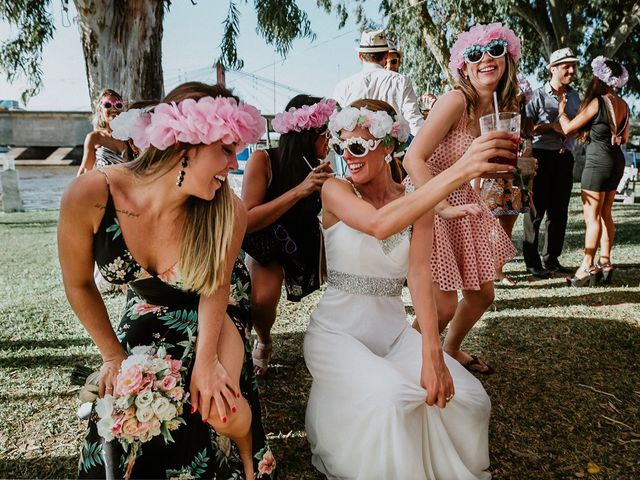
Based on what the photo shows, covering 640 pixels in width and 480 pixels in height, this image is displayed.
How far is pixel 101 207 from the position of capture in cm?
186

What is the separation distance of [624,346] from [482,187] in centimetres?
165

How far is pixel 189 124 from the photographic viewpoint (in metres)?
1.76

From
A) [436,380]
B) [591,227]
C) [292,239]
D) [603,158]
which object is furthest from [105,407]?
[603,158]

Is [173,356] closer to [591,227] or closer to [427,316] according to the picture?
[427,316]

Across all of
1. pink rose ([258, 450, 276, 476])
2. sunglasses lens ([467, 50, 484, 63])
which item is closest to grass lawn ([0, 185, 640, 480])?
pink rose ([258, 450, 276, 476])

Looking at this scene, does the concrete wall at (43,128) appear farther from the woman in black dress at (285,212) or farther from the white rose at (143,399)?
the white rose at (143,399)

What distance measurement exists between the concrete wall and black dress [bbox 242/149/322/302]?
48687 millimetres

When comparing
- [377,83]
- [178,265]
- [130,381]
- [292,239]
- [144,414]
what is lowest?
[144,414]

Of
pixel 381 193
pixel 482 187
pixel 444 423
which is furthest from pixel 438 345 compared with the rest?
pixel 482 187

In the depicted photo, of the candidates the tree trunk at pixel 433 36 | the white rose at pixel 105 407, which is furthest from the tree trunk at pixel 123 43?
the tree trunk at pixel 433 36

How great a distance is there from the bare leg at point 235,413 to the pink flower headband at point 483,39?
204 cm

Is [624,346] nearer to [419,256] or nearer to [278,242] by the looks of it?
[419,256]

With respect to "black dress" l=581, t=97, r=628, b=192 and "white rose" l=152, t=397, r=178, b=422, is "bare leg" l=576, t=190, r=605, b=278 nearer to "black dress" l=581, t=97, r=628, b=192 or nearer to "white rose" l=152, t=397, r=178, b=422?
"black dress" l=581, t=97, r=628, b=192

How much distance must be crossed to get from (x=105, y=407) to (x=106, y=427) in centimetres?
6
